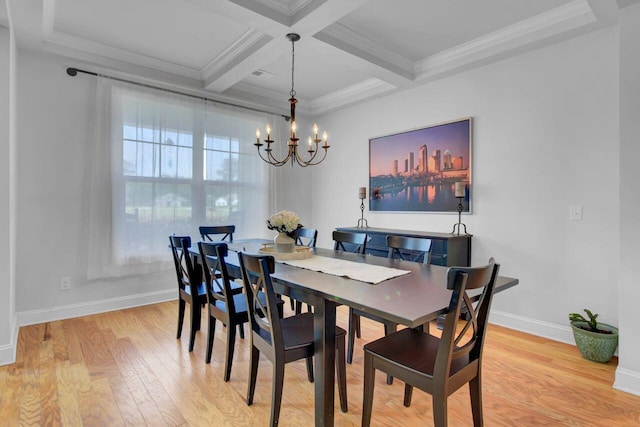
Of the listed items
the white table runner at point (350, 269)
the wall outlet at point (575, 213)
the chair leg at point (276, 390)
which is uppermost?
the wall outlet at point (575, 213)

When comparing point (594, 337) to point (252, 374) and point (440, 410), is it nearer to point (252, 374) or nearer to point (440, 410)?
point (440, 410)

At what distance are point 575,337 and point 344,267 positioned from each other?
198 centimetres

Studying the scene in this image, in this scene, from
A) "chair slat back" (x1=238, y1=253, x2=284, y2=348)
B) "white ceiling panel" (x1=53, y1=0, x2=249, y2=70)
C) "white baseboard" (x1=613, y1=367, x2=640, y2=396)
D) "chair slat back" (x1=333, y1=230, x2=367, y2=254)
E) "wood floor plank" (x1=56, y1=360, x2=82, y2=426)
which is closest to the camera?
"chair slat back" (x1=238, y1=253, x2=284, y2=348)

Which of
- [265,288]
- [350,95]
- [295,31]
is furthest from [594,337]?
[350,95]

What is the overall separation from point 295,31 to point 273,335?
2.31m

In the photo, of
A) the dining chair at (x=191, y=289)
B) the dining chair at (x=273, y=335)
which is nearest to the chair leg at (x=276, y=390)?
the dining chair at (x=273, y=335)

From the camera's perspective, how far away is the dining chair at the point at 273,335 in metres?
1.67

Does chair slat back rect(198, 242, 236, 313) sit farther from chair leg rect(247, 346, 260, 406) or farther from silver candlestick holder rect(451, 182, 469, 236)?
silver candlestick holder rect(451, 182, 469, 236)

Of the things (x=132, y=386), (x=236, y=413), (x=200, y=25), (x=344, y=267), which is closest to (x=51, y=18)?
(x=200, y=25)

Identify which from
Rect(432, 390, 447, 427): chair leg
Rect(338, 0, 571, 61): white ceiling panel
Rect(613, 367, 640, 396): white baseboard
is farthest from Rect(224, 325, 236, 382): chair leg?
Rect(338, 0, 571, 61): white ceiling panel

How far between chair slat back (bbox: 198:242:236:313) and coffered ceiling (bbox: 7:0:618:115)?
1669 millimetres

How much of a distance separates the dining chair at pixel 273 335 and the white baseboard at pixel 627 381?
5.80 ft

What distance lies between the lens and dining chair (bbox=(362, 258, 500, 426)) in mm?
1304

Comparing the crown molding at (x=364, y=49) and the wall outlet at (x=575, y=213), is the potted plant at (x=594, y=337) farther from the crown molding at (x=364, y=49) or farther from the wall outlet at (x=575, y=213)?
the crown molding at (x=364, y=49)
